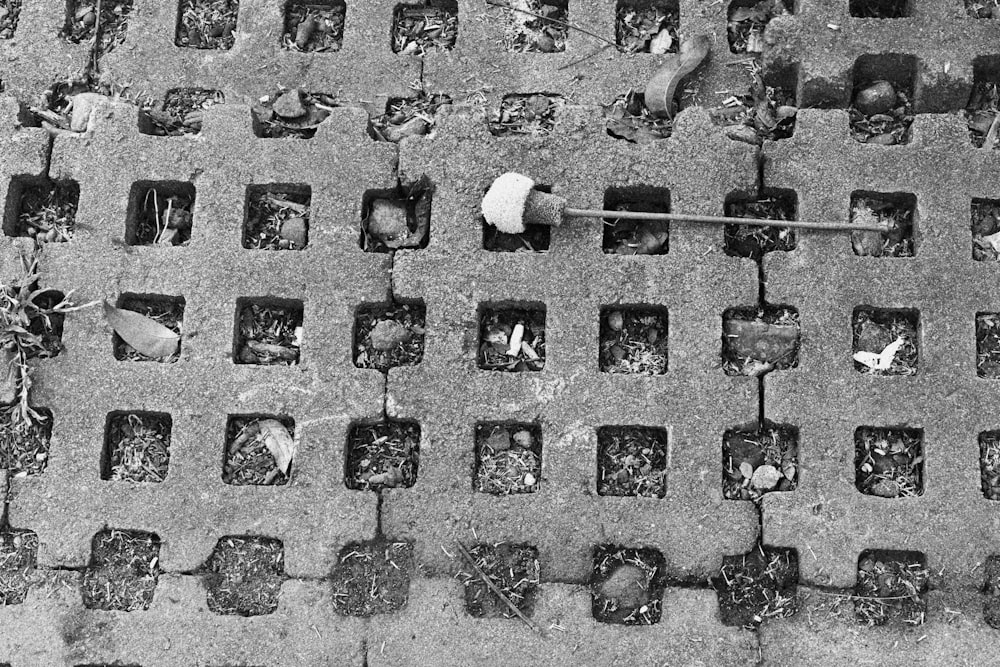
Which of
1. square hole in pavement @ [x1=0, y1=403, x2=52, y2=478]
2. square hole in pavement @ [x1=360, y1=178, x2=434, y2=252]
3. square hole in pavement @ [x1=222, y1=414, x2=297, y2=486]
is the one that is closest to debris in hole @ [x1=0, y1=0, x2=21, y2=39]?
square hole in pavement @ [x1=0, y1=403, x2=52, y2=478]

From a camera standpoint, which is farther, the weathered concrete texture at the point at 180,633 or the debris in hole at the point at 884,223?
the debris in hole at the point at 884,223

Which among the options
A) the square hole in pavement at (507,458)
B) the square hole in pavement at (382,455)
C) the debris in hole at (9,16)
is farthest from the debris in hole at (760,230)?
the debris in hole at (9,16)

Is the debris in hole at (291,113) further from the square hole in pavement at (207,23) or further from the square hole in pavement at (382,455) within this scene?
the square hole in pavement at (382,455)

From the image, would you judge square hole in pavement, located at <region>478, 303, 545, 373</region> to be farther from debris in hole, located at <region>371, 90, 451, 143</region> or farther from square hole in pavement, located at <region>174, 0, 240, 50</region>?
square hole in pavement, located at <region>174, 0, 240, 50</region>

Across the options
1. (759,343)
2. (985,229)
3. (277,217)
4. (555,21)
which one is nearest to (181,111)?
(277,217)

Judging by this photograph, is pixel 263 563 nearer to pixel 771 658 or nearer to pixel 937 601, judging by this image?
Result: pixel 771 658

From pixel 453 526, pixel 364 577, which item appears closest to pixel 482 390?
pixel 453 526

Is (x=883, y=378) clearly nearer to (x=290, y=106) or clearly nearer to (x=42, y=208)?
(x=290, y=106)
